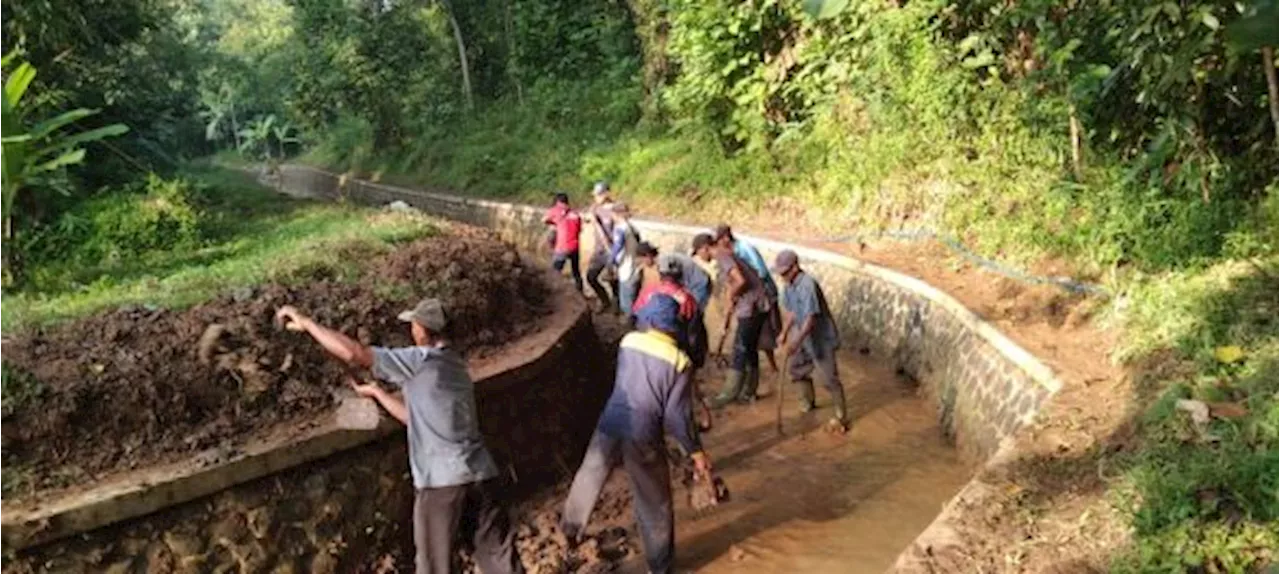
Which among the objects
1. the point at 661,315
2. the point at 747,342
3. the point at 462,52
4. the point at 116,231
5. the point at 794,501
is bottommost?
the point at 794,501

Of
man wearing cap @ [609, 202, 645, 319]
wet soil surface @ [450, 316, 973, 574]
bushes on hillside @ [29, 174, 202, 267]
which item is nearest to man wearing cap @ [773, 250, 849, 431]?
wet soil surface @ [450, 316, 973, 574]

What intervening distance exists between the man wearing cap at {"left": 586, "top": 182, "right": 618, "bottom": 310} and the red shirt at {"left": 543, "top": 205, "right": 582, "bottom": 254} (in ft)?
1.68

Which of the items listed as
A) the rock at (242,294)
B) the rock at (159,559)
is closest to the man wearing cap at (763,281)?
the rock at (242,294)

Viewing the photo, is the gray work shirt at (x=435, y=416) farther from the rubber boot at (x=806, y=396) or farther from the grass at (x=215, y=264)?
the rubber boot at (x=806, y=396)

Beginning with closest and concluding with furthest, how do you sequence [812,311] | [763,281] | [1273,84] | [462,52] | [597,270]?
[1273,84]
[812,311]
[763,281]
[597,270]
[462,52]

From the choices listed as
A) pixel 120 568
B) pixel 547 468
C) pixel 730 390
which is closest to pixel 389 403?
pixel 120 568

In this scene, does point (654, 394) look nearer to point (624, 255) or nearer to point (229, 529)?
point (229, 529)

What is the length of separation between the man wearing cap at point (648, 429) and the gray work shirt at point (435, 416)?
2.62 feet

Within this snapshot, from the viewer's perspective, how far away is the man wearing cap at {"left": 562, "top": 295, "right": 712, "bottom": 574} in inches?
227

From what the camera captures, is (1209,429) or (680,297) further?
(680,297)

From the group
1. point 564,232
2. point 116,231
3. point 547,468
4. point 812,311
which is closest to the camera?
point 547,468

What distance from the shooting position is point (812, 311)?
8234mm

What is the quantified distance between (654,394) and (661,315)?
0.44 m

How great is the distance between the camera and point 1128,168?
9.03 meters
